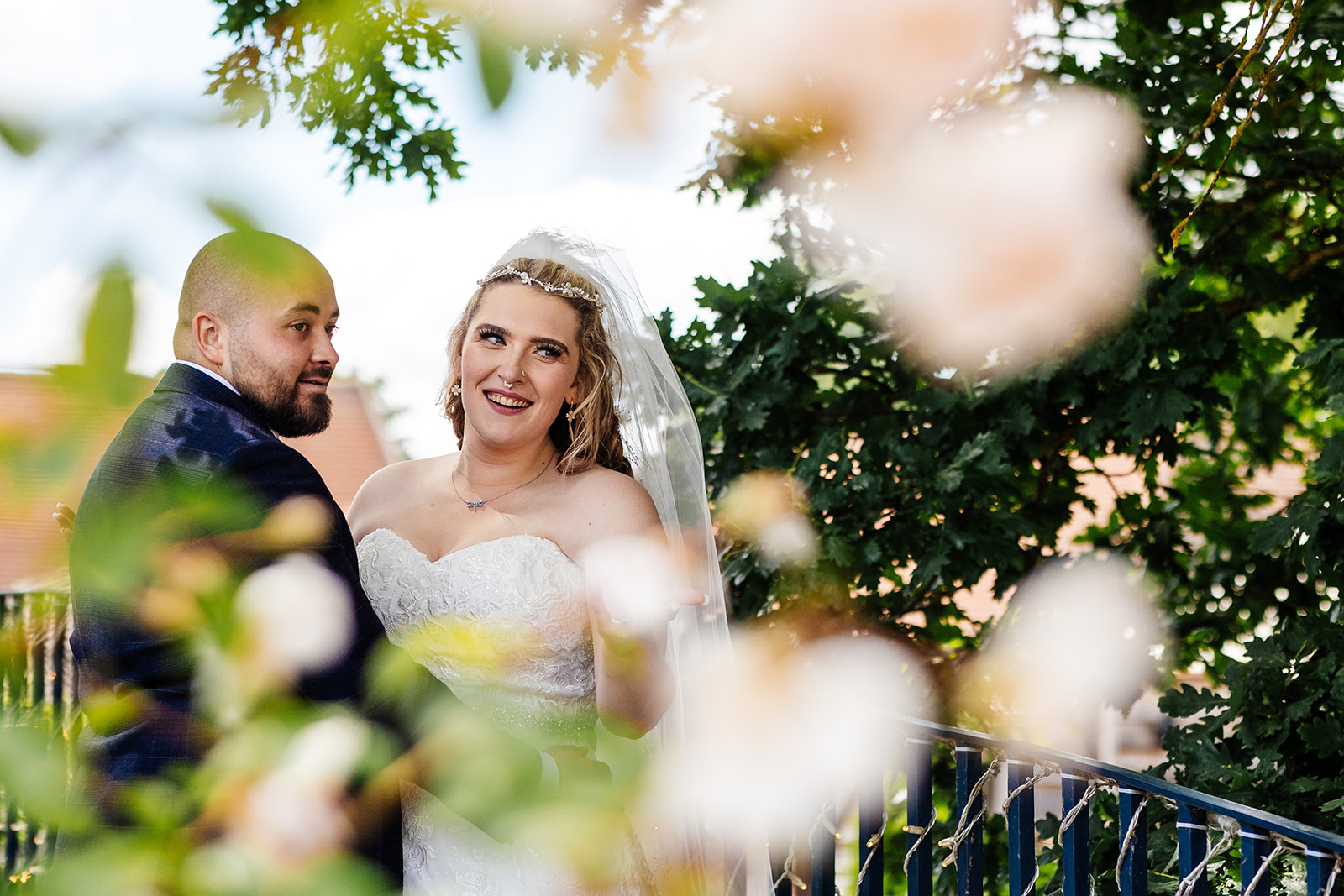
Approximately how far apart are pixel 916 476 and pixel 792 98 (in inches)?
49.4

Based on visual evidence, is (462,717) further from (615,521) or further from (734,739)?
(734,739)

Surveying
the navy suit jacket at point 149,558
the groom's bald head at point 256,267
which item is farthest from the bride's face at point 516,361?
the groom's bald head at point 256,267

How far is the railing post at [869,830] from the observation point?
7.90ft

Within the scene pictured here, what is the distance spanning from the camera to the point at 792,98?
128 inches

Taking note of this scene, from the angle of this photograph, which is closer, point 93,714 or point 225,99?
point 225,99

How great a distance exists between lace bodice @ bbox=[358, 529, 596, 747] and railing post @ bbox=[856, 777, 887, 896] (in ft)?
2.21

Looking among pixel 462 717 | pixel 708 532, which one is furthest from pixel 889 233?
pixel 462 717

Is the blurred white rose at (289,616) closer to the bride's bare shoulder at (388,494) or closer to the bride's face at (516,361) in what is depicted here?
the bride's face at (516,361)

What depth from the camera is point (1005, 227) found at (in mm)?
3111

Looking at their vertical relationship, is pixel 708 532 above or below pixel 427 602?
above

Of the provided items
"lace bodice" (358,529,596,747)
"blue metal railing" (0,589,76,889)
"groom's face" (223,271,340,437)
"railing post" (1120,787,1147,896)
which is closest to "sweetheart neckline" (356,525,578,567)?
"lace bodice" (358,529,596,747)

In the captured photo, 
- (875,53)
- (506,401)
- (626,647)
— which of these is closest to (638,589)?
(626,647)

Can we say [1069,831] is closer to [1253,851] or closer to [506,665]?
[1253,851]

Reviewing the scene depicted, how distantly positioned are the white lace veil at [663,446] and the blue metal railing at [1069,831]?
0.41 meters
